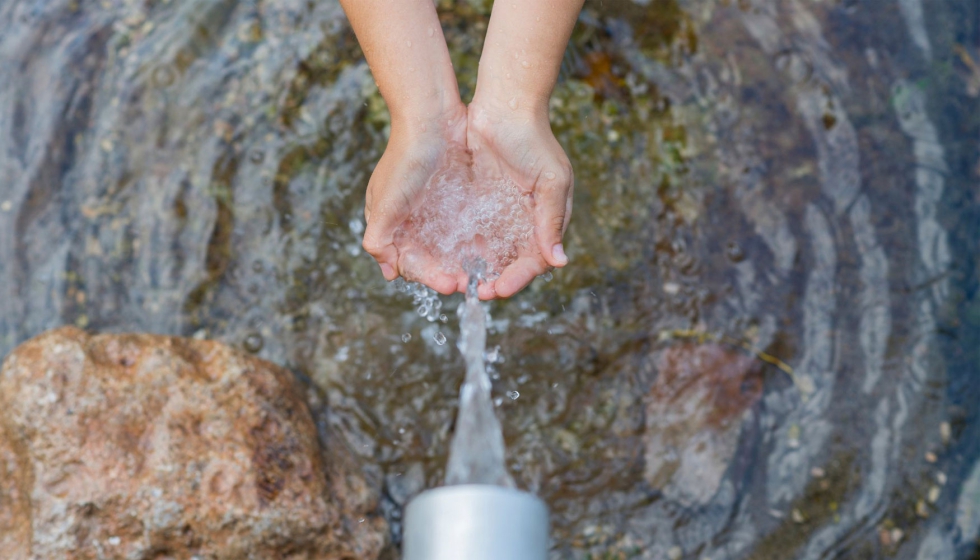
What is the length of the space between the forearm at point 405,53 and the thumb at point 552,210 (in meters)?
0.44

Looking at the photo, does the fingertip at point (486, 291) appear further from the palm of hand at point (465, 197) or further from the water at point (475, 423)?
the water at point (475, 423)

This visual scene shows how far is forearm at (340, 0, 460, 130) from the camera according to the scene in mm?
2166

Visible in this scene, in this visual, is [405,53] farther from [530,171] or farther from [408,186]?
[530,171]

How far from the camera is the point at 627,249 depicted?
9.66ft

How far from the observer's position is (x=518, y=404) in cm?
284

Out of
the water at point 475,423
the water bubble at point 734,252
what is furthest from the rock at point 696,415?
A: the water at point 475,423

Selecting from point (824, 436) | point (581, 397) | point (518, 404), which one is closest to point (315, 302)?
point (518, 404)


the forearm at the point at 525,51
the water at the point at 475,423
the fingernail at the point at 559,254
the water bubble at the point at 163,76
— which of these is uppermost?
the forearm at the point at 525,51

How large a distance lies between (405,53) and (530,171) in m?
0.55

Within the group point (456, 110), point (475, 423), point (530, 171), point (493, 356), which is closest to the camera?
point (530, 171)

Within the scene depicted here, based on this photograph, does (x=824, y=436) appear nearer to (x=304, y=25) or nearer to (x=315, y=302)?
(x=315, y=302)

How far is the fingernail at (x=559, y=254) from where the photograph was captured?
6.84ft

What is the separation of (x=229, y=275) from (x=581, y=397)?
1.58m

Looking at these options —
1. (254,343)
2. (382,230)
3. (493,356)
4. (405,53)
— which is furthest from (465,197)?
(254,343)
